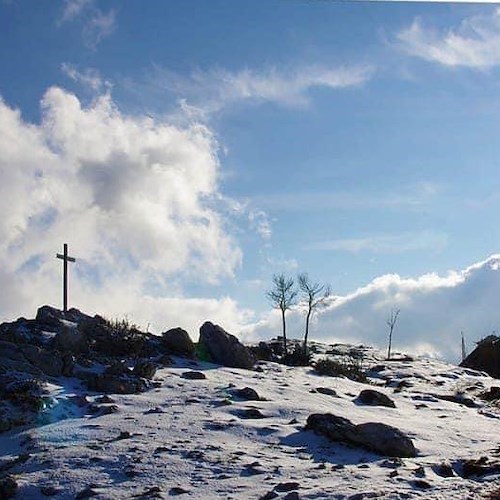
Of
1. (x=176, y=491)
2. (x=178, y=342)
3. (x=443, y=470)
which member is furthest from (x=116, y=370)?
(x=443, y=470)

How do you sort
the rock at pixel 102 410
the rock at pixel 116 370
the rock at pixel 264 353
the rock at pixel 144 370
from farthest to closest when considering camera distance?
the rock at pixel 264 353, the rock at pixel 144 370, the rock at pixel 116 370, the rock at pixel 102 410

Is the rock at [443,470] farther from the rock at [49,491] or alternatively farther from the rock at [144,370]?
the rock at [144,370]

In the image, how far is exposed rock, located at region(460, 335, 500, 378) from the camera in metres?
28.1

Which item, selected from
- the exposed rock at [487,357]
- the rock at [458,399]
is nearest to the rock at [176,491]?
the rock at [458,399]

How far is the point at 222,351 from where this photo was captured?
16.6 metres

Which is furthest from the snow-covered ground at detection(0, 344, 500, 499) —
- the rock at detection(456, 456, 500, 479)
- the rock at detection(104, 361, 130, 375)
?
the rock at detection(104, 361, 130, 375)

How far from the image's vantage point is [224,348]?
54.5ft

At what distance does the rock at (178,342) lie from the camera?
1633 centimetres

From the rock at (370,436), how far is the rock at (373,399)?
375 centimetres

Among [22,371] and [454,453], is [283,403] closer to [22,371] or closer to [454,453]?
[454,453]

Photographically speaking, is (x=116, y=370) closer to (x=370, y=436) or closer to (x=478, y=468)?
(x=370, y=436)

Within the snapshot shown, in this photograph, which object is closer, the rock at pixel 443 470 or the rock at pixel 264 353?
the rock at pixel 443 470

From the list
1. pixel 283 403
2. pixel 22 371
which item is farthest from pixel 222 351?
pixel 22 371

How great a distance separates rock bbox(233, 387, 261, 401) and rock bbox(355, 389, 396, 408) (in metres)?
2.48
